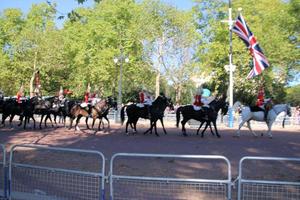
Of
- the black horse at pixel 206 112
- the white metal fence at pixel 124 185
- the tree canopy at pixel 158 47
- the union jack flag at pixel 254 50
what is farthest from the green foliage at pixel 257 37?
the white metal fence at pixel 124 185

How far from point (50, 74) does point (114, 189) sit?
58162mm

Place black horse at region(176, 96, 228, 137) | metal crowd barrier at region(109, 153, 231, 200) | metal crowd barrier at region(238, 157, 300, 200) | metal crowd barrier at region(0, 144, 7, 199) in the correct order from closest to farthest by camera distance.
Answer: metal crowd barrier at region(238, 157, 300, 200) < metal crowd barrier at region(109, 153, 231, 200) < metal crowd barrier at region(0, 144, 7, 199) < black horse at region(176, 96, 228, 137)

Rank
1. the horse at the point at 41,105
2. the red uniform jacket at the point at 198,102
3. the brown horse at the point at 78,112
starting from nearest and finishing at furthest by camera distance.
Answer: the red uniform jacket at the point at 198,102 < the brown horse at the point at 78,112 < the horse at the point at 41,105

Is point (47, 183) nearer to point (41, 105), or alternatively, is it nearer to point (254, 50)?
point (41, 105)

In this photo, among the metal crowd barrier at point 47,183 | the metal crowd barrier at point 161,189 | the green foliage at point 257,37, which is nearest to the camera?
the metal crowd barrier at point 161,189

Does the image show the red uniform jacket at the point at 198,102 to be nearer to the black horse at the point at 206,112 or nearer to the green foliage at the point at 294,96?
the black horse at the point at 206,112

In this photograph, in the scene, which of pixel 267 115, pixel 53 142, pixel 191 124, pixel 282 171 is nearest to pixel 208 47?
pixel 191 124

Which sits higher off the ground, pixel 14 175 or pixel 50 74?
pixel 50 74

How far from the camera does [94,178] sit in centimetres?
852

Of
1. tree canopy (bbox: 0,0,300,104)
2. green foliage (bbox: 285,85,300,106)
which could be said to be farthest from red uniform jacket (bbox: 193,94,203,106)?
green foliage (bbox: 285,85,300,106)

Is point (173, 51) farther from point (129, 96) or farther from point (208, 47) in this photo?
point (129, 96)

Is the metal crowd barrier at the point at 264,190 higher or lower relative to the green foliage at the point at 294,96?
lower

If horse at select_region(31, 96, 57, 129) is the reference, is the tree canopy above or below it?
above

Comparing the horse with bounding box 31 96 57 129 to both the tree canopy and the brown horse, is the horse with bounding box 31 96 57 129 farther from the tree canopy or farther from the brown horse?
the tree canopy
